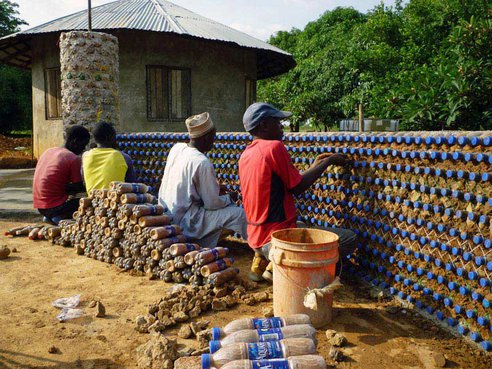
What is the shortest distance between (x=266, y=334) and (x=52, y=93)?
12.4 m

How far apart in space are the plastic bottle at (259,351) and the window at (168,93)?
404 inches

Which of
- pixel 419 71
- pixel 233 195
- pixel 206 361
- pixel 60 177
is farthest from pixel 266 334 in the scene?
pixel 419 71

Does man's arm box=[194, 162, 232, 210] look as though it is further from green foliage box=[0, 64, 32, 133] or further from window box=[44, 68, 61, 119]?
green foliage box=[0, 64, 32, 133]

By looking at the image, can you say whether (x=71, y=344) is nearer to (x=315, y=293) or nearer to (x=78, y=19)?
(x=315, y=293)

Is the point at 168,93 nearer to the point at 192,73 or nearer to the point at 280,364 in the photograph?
the point at 192,73

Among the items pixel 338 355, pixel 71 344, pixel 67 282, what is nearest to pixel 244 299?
pixel 338 355

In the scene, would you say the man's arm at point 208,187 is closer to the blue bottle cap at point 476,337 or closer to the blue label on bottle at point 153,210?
the blue label on bottle at point 153,210

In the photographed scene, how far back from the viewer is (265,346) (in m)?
2.50

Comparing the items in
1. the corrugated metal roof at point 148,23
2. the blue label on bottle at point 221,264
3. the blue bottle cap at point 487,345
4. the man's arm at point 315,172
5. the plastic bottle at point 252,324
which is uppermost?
the corrugated metal roof at point 148,23

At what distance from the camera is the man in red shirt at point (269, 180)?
386 cm

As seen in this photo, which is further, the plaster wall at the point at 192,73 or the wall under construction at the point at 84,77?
the plaster wall at the point at 192,73

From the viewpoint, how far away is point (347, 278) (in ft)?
14.8

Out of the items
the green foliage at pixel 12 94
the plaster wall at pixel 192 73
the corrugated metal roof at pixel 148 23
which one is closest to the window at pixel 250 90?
the plaster wall at pixel 192 73

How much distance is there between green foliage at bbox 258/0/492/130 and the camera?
704 centimetres
